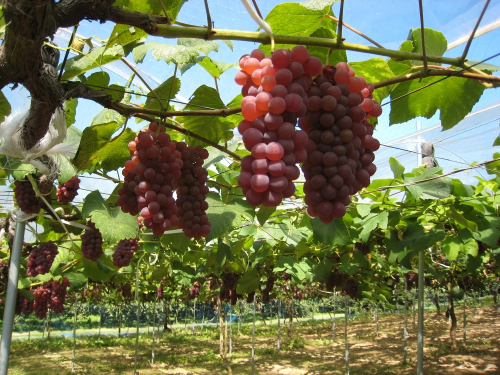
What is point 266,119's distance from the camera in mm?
669

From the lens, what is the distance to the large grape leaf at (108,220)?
192 cm

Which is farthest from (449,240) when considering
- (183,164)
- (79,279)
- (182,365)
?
(182,365)

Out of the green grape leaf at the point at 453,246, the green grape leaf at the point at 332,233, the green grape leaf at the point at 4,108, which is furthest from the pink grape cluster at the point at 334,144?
the green grape leaf at the point at 453,246

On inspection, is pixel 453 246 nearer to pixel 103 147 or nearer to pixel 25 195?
pixel 103 147

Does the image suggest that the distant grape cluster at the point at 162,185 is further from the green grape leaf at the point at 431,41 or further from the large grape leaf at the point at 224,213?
the green grape leaf at the point at 431,41

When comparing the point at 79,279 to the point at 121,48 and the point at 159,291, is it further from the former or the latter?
the point at 159,291

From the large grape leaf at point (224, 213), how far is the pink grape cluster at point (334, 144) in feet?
3.13

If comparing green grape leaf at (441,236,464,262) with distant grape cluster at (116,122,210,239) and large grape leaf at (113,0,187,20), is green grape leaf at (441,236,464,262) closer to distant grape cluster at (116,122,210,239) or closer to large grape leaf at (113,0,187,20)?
distant grape cluster at (116,122,210,239)

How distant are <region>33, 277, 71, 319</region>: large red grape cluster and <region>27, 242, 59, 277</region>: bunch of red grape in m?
2.12

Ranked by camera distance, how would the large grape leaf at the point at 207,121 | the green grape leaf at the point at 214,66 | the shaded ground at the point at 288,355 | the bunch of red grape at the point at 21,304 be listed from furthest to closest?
the shaded ground at the point at 288,355 → the bunch of red grape at the point at 21,304 → the green grape leaf at the point at 214,66 → the large grape leaf at the point at 207,121

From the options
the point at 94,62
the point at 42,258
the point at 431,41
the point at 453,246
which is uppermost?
the point at 431,41

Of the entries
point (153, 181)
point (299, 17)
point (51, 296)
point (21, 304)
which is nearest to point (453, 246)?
point (299, 17)

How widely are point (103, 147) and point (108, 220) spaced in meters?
0.56

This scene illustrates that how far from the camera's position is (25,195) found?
2.38 m
